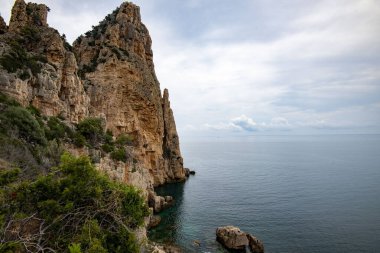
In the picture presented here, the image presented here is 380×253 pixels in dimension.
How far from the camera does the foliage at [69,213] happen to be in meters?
8.10

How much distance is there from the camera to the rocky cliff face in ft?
90.6

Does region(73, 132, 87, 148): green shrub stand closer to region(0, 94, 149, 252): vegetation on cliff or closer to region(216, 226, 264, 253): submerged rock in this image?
region(0, 94, 149, 252): vegetation on cliff

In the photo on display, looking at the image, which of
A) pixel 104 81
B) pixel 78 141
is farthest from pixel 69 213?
pixel 104 81

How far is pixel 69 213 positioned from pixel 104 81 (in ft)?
140

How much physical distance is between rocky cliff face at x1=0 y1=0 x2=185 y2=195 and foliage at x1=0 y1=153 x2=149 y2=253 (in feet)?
55.3

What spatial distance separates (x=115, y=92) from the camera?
159ft

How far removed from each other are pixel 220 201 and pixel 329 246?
20900mm

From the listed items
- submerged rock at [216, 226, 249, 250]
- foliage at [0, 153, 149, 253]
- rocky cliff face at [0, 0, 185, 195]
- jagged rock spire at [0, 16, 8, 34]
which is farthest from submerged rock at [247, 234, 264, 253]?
jagged rock spire at [0, 16, 8, 34]

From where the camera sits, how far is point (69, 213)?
28.4ft

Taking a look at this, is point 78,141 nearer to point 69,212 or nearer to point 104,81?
point 69,212

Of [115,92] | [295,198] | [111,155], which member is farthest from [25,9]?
[295,198]

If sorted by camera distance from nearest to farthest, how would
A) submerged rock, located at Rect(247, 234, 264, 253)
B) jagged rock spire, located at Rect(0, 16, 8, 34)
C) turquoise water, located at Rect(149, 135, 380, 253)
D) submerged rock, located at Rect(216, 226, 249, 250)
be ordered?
submerged rock, located at Rect(247, 234, 264, 253)
submerged rock, located at Rect(216, 226, 249, 250)
turquoise water, located at Rect(149, 135, 380, 253)
jagged rock spire, located at Rect(0, 16, 8, 34)

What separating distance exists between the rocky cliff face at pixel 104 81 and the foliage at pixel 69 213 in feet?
55.3

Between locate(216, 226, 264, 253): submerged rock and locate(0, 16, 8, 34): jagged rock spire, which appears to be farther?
locate(0, 16, 8, 34): jagged rock spire
